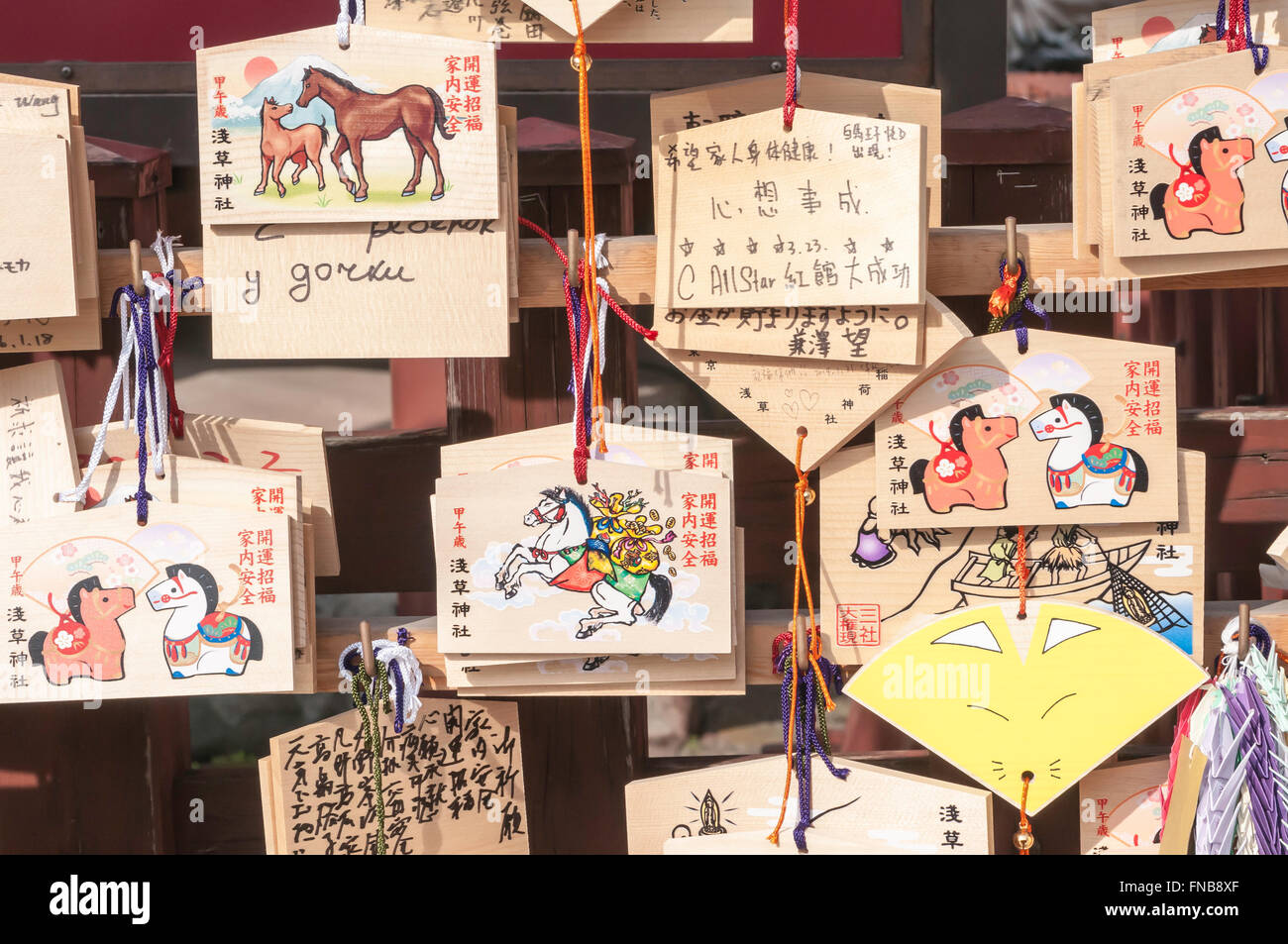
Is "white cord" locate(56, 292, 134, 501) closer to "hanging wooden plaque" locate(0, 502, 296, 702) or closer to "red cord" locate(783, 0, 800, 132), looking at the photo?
"hanging wooden plaque" locate(0, 502, 296, 702)

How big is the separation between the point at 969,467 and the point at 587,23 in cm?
57

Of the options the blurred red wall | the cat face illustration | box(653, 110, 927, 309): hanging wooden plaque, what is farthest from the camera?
the blurred red wall

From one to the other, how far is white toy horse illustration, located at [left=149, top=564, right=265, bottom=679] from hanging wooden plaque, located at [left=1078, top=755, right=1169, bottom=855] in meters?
0.89

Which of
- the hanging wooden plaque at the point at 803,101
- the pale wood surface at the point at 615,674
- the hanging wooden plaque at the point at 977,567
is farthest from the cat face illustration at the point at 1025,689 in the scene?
the hanging wooden plaque at the point at 803,101

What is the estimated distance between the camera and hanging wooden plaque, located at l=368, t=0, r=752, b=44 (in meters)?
1.12

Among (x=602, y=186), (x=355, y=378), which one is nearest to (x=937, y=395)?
(x=602, y=186)

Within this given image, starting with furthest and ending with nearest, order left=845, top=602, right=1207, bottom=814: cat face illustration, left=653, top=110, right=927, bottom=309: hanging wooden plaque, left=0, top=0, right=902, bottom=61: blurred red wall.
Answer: left=0, top=0, right=902, bottom=61: blurred red wall < left=845, top=602, right=1207, bottom=814: cat face illustration < left=653, top=110, right=927, bottom=309: hanging wooden plaque

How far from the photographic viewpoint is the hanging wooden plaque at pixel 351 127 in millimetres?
1138

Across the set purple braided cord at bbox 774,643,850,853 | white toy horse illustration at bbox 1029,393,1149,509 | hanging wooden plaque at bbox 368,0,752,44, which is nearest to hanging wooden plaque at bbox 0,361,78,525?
hanging wooden plaque at bbox 368,0,752,44

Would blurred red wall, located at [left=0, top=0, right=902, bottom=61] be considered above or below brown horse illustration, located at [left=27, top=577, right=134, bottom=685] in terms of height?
above

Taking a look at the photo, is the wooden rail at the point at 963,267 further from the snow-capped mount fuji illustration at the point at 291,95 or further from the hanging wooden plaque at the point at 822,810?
the hanging wooden plaque at the point at 822,810

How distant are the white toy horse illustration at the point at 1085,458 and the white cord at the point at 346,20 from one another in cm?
76
